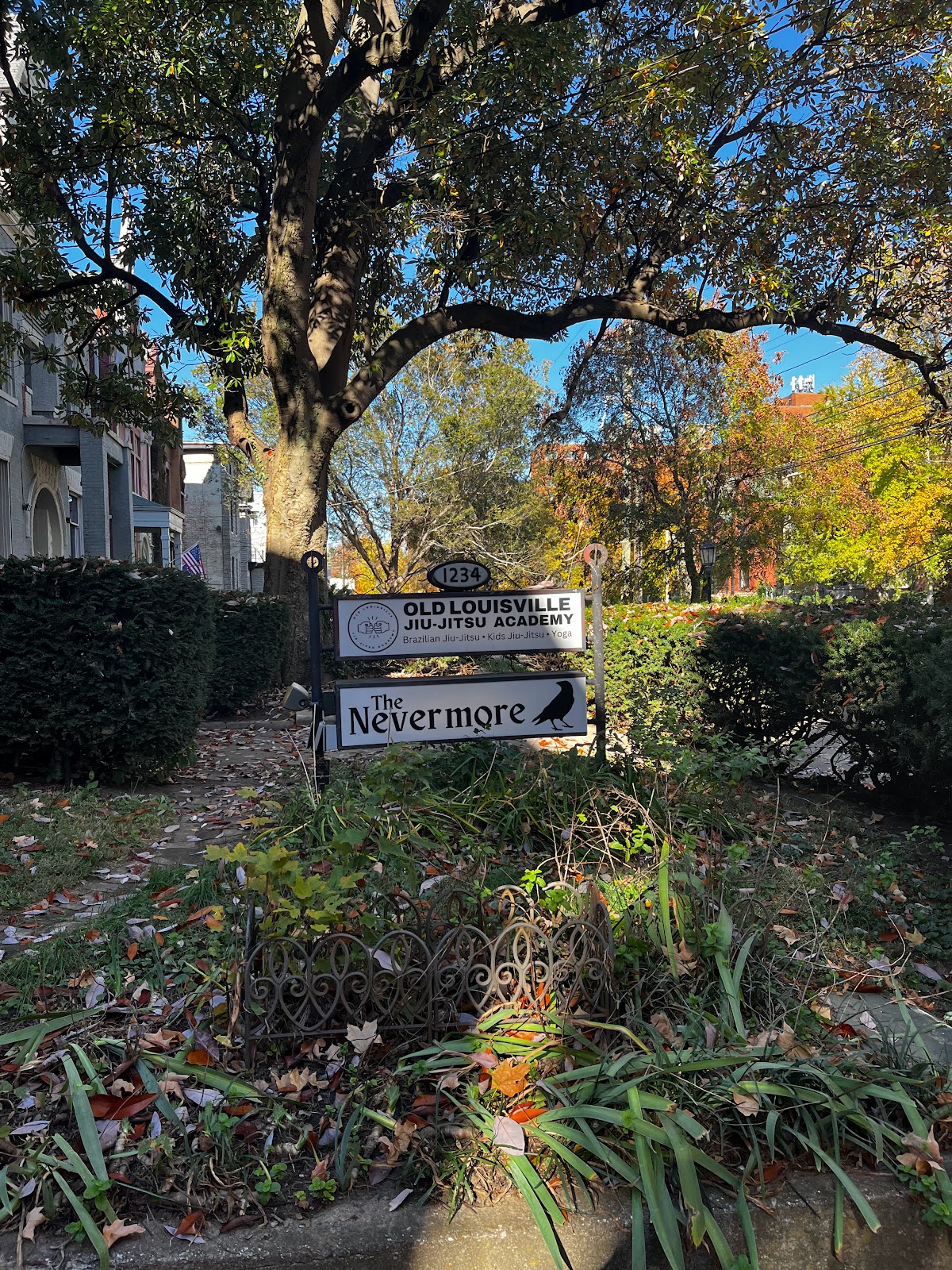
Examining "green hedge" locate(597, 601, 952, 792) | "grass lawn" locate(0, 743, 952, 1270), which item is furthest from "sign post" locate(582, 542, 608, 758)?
"grass lawn" locate(0, 743, 952, 1270)

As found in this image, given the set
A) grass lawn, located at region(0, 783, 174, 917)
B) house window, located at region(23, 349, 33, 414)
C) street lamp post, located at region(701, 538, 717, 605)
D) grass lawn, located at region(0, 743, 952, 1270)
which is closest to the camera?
grass lawn, located at region(0, 743, 952, 1270)

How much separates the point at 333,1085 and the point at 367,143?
1190 cm

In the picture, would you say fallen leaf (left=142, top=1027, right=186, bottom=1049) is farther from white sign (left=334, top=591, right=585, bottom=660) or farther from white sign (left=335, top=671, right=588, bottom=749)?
white sign (left=334, top=591, right=585, bottom=660)

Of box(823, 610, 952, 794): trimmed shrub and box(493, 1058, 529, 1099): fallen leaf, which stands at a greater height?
box(823, 610, 952, 794): trimmed shrub

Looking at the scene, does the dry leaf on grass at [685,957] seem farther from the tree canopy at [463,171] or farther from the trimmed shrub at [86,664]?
the tree canopy at [463,171]

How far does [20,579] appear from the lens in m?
6.86

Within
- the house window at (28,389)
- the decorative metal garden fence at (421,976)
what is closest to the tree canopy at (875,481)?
the house window at (28,389)

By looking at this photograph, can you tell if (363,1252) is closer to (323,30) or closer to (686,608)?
(686,608)

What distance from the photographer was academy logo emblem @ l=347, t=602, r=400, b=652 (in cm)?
528

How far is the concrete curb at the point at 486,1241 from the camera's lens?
86.7 inches

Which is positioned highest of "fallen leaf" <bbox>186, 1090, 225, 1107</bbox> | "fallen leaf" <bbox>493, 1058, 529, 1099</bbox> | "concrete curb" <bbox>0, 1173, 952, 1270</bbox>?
"fallen leaf" <bbox>493, 1058, 529, 1099</bbox>

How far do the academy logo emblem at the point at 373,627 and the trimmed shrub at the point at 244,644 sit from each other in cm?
→ 696

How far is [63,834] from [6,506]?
47.5 feet

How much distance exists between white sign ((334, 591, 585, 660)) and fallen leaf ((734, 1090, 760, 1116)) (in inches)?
127
